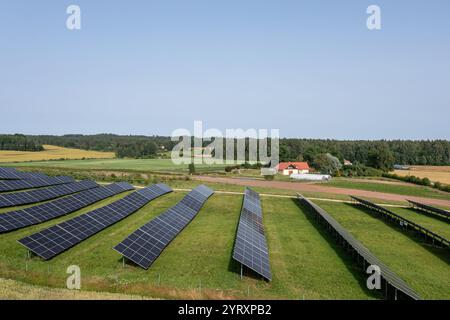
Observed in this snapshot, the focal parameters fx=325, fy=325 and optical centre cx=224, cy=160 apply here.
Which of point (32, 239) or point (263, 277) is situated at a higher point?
point (32, 239)

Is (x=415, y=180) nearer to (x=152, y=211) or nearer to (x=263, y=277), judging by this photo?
(x=152, y=211)

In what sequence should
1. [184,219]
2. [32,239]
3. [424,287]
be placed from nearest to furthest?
[424,287], [32,239], [184,219]

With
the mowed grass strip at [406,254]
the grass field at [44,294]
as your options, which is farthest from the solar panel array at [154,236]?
the mowed grass strip at [406,254]

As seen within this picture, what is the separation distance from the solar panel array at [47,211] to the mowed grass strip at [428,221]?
41.2 m

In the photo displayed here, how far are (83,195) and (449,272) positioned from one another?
39772mm

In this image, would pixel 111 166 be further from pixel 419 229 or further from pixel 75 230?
pixel 419 229

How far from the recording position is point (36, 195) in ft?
139

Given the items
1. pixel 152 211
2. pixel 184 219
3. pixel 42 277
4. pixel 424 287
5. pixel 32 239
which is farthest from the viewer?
pixel 152 211

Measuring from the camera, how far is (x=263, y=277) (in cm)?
2170

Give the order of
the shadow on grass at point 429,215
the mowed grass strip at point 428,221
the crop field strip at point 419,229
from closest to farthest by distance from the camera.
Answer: the crop field strip at point 419,229
the mowed grass strip at point 428,221
the shadow on grass at point 429,215

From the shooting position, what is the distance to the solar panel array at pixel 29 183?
46.3m

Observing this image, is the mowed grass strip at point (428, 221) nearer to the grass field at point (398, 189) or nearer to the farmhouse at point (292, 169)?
Result: the grass field at point (398, 189)

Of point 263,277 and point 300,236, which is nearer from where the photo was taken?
point 263,277

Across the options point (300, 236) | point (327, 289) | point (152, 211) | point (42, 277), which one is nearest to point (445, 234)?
point (300, 236)
